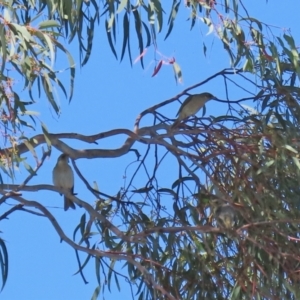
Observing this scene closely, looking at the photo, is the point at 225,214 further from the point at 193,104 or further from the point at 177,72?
the point at 193,104

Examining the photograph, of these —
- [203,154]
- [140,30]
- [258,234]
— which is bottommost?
[258,234]

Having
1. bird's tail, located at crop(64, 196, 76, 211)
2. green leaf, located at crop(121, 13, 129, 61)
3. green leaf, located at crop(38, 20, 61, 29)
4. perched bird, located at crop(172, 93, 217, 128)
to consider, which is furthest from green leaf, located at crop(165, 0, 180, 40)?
bird's tail, located at crop(64, 196, 76, 211)

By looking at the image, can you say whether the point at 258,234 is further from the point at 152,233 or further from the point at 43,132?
the point at 43,132

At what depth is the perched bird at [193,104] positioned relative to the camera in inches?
182

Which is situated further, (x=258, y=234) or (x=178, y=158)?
(x=178, y=158)

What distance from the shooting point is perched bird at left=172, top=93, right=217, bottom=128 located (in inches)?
182

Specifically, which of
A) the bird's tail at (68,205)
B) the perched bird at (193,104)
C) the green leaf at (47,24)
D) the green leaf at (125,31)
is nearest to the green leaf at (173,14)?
the green leaf at (125,31)

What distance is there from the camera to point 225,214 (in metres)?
3.93

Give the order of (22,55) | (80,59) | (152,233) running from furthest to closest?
(152,233), (80,59), (22,55)

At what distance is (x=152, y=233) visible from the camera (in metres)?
3.98

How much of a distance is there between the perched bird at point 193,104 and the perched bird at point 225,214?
2.32ft

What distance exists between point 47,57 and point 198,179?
948 millimetres

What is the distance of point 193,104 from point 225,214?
45.5 inches

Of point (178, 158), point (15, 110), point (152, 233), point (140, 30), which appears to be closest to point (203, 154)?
point (178, 158)
